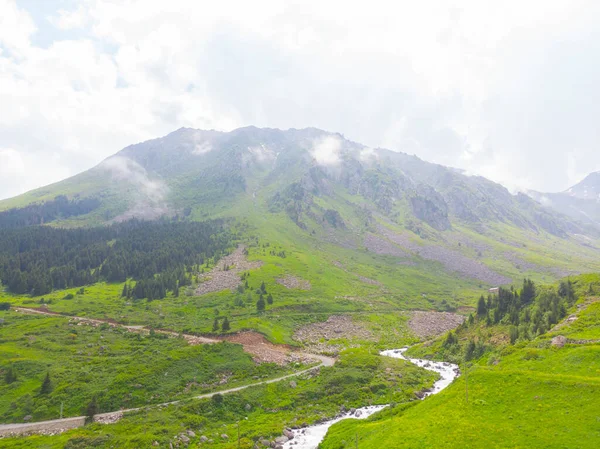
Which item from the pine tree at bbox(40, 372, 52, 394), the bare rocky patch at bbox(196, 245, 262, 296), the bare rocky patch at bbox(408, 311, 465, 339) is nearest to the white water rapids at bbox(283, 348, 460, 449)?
the bare rocky patch at bbox(408, 311, 465, 339)

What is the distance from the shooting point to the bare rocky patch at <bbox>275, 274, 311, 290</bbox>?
15375cm

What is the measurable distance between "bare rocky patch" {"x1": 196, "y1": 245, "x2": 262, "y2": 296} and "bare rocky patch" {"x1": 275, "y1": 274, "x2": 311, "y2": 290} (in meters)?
18.9

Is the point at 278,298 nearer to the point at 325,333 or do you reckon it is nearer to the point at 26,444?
the point at 325,333

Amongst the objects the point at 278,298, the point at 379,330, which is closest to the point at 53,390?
the point at 278,298

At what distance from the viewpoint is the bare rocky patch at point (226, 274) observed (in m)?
143

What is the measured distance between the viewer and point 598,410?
29.7m

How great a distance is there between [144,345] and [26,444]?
37296 mm

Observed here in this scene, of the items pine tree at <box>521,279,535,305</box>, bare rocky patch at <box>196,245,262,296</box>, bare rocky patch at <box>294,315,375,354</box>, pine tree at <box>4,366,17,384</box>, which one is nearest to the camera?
pine tree at <box>4,366,17,384</box>

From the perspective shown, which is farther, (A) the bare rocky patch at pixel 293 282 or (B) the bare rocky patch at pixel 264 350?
(A) the bare rocky patch at pixel 293 282

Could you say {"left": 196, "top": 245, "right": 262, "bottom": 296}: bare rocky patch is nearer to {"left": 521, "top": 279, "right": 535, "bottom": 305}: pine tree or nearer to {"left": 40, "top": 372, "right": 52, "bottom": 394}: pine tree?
{"left": 40, "top": 372, "right": 52, "bottom": 394}: pine tree

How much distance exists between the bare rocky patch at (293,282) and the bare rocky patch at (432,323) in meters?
49.4

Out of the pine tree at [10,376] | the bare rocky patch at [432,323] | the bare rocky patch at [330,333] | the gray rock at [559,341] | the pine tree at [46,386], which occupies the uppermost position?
the gray rock at [559,341]

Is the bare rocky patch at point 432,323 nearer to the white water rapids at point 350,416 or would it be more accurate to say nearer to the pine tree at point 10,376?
the white water rapids at point 350,416

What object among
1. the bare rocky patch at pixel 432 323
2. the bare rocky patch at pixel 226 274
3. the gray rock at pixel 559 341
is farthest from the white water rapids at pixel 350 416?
the bare rocky patch at pixel 226 274
